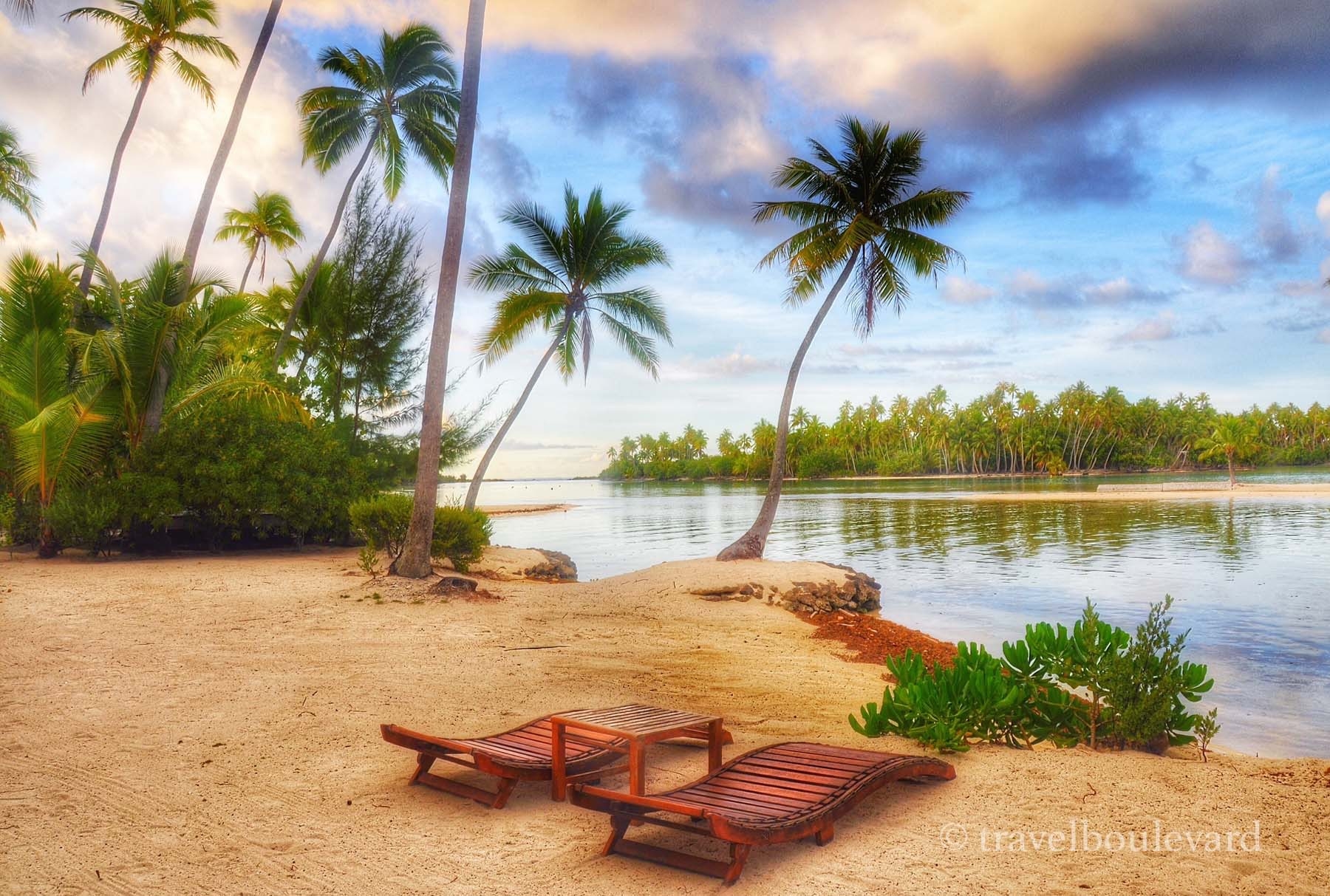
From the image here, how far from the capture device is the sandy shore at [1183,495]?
47156 millimetres

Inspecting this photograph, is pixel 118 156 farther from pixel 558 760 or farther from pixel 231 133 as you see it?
pixel 558 760

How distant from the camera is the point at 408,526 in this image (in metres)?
14.8

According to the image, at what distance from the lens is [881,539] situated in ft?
89.4

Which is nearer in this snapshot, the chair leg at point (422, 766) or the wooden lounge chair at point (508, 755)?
the wooden lounge chair at point (508, 755)

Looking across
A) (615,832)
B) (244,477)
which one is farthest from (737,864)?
(244,477)

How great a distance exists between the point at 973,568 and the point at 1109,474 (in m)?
106

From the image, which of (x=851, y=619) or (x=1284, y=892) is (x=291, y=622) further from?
(x=1284, y=892)

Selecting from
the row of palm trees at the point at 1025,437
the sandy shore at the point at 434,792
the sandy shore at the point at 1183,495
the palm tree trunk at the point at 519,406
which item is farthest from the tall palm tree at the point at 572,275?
the row of palm trees at the point at 1025,437

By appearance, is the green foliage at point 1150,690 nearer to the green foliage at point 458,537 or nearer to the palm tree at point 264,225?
the green foliage at point 458,537

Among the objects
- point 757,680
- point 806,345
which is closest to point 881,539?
point 806,345

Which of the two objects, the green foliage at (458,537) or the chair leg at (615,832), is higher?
the green foliage at (458,537)

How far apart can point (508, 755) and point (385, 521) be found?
36.0 feet

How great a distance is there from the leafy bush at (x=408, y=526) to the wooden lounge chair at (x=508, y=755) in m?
9.96

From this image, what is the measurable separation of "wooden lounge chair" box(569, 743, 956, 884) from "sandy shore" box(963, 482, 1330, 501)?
48.7m
